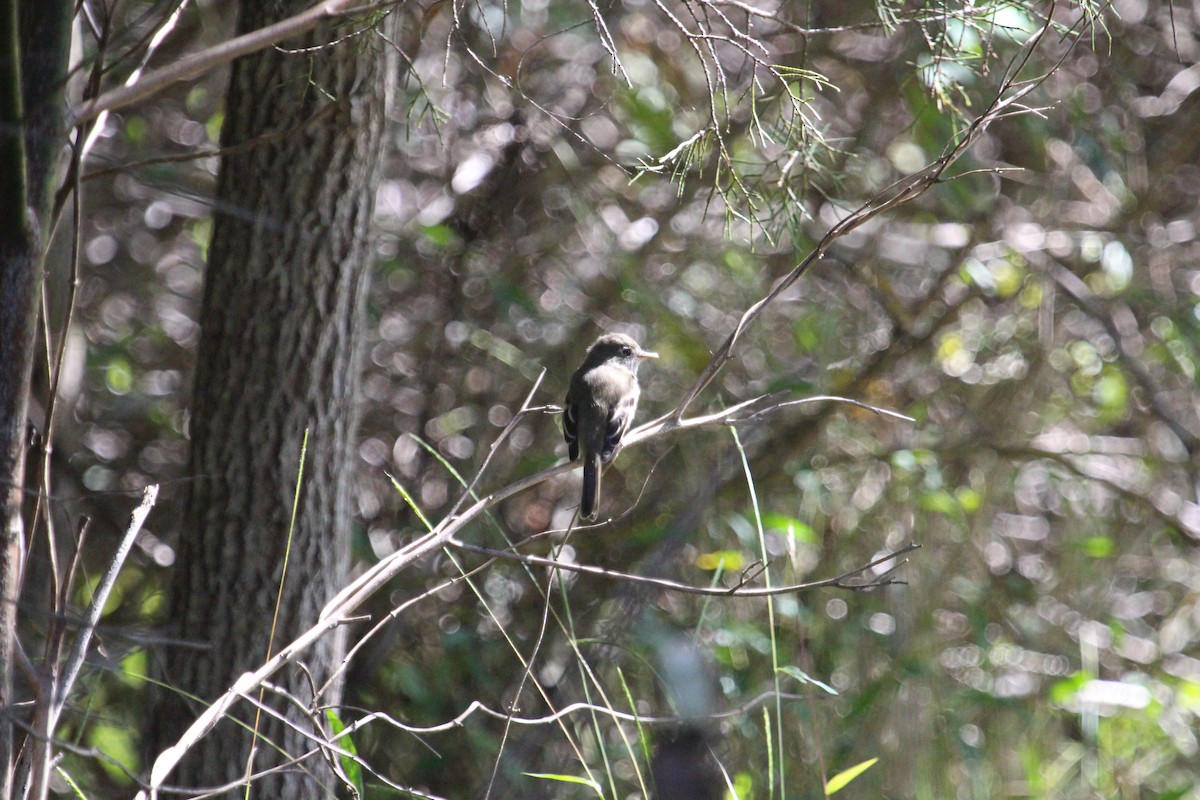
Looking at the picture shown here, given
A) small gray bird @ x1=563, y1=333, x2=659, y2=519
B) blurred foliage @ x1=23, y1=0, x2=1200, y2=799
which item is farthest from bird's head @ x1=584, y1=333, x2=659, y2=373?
blurred foliage @ x1=23, y1=0, x2=1200, y2=799

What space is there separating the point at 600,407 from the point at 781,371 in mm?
1472

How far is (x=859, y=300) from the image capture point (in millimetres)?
5801

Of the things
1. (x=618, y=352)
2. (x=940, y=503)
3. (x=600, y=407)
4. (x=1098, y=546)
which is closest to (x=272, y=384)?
(x=600, y=407)

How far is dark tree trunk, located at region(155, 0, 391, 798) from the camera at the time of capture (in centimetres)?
348

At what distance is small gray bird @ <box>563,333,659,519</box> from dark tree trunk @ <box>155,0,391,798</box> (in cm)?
103

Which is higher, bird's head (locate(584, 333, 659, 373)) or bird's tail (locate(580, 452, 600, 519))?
bird's head (locate(584, 333, 659, 373))

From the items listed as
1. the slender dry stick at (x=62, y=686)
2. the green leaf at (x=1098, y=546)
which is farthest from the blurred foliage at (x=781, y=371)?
the slender dry stick at (x=62, y=686)

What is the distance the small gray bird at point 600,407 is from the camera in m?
4.25

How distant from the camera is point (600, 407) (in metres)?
4.43

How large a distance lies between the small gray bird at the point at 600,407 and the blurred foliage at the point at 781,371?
0.68 meters

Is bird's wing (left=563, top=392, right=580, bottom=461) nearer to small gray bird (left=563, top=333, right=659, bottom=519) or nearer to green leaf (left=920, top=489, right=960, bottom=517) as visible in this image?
small gray bird (left=563, top=333, right=659, bottom=519)

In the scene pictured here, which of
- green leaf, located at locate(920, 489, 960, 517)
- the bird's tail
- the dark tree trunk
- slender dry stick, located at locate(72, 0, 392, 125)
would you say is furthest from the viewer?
green leaf, located at locate(920, 489, 960, 517)

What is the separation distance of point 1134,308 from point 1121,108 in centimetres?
112

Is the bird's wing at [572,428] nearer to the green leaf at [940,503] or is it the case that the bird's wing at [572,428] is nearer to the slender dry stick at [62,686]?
the green leaf at [940,503]
